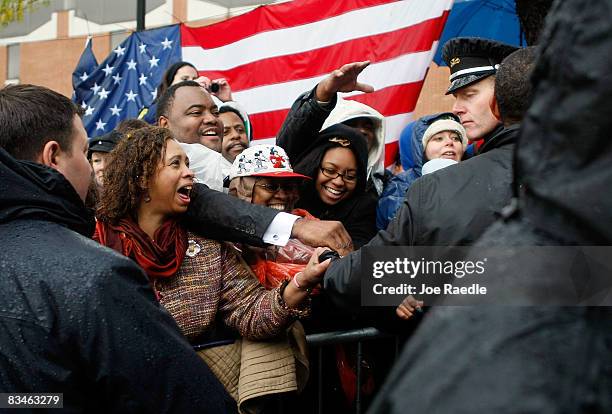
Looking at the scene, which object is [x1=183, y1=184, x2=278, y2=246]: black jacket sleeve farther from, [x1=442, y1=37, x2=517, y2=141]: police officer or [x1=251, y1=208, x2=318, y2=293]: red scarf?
[x1=442, y1=37, x2=517, y2=141]: police officer

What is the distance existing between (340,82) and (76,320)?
2.75 m

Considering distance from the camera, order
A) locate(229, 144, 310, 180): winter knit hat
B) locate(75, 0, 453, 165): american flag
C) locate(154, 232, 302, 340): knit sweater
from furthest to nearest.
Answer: locate(75, 0, 453, 165): american flag
locate(229, 144, 310, 180): winter knit hat
locate(154, 232, 302, 340): knit sweater

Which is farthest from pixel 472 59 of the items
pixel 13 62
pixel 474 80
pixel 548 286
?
pixel 13 62

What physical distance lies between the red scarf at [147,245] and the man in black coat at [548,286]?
261cm

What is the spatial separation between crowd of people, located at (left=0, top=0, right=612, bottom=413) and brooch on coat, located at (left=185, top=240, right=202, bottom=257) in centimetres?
1

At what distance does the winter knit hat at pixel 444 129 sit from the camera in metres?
4.87

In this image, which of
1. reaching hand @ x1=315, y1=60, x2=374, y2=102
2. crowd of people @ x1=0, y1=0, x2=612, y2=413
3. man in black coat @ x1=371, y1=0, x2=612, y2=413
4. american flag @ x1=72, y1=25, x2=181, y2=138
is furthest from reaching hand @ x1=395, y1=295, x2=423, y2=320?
american flag @ x1=72, y1=25, x2=181, y2=138

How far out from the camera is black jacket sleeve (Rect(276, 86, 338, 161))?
4.61 m

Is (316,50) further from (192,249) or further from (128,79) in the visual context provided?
(192,249)

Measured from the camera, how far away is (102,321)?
2070 millimetres

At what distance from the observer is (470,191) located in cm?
Answer: 284

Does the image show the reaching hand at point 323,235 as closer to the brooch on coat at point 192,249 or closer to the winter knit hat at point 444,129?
the brooch on coat at point 192,249

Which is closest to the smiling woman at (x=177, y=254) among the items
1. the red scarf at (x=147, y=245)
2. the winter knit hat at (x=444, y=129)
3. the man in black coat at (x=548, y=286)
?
the red scarf at (x=147, y=245)

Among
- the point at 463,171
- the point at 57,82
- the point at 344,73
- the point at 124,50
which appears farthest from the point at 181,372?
the point at 57,82
